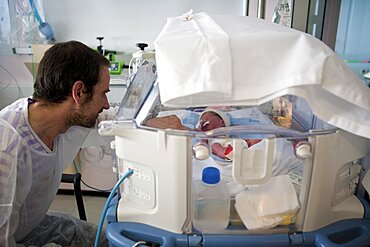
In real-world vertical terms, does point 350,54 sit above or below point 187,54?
below

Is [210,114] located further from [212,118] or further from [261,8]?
[261,8]

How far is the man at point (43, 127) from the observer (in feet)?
3.14

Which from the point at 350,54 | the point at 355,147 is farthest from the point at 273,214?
the point at 350,54

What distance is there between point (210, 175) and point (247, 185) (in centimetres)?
9

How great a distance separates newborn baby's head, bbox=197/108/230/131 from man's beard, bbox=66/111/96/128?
0.40 metres

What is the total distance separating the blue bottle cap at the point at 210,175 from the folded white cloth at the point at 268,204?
8cm

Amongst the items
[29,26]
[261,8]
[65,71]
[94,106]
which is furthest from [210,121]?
[29,26]

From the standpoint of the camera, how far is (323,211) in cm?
81

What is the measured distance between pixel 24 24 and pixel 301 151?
2.54 m

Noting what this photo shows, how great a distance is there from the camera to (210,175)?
0.81 meters

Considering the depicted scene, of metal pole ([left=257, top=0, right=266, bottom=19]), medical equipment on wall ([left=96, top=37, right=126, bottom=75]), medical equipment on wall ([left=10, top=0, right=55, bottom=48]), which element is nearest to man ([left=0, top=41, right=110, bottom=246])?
medical equipment on wall ([left=96, top=37, right=126, bottom=75])

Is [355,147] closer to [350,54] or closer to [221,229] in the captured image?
[221,229]

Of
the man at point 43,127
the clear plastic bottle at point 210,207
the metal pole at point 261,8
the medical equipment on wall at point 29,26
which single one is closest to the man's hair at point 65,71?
the man at point 43,127

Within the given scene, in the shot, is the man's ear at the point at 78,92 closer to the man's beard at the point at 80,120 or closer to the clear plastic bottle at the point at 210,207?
the man's beard at the point at 80,120
